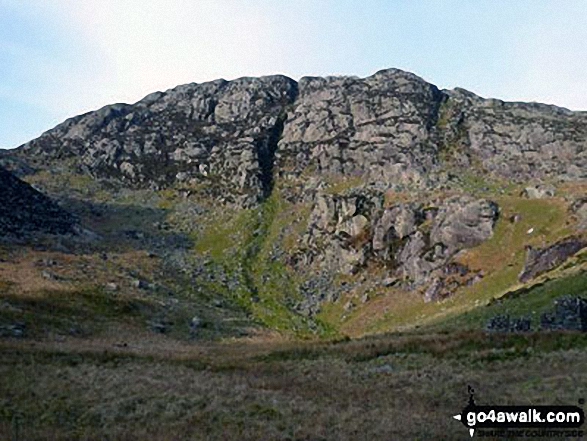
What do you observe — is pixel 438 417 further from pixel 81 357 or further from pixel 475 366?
pixel 81 357

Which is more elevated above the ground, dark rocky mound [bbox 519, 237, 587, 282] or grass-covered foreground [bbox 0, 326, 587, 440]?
dark rocky mound [bbox 519, 237, 587, 282]

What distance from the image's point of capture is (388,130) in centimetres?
15988

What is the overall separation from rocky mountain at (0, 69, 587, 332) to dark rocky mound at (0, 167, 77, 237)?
81.3 inches

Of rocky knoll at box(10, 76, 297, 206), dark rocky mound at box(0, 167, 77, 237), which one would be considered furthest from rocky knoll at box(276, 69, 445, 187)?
dark rocky mound at box(0, 167, 77, 237)

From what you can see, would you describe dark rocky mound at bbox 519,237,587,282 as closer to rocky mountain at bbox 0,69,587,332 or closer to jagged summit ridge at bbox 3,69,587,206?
rocky mountain at bbox 0,69,587,332

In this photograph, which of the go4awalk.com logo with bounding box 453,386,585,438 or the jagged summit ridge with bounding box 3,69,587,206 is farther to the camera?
the jagged summit ridge with bounding box 3,69,587,206

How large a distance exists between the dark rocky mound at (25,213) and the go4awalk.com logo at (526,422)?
83.4 metres

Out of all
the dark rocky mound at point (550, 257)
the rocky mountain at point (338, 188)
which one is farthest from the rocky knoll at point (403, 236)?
the dark rocky mound at point (550, 257)

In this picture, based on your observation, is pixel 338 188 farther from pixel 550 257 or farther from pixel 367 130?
pixel 550 257

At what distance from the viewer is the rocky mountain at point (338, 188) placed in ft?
309

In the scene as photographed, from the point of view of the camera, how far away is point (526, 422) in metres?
16.9

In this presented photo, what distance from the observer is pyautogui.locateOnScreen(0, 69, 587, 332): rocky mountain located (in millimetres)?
94250

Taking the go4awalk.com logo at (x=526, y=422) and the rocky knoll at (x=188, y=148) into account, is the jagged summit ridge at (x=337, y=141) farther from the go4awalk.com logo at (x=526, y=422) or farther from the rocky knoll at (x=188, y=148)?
the go4awalk.com logo at (x=526, y=422)

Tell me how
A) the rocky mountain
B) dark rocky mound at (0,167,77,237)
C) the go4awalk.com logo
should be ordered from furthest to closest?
the rocky mountain
dark rocky mound at (0,167,77,237)
the go4awalk.com logo
